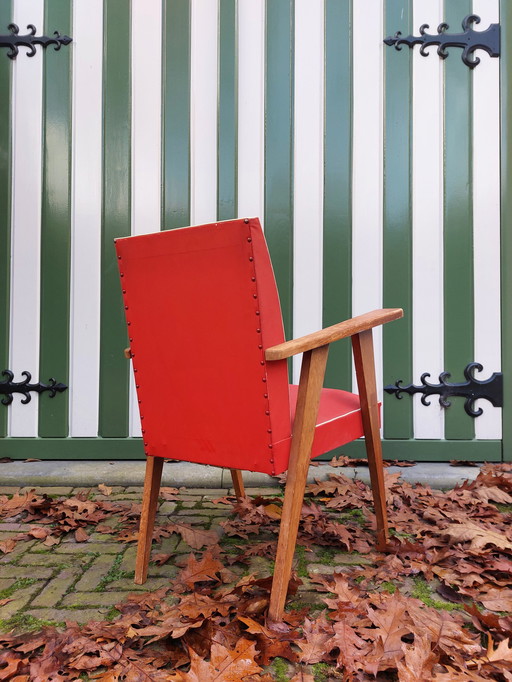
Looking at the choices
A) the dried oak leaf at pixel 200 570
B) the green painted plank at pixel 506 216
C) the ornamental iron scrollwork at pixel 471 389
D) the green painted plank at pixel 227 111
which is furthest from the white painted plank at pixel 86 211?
the green painted plank at pixel 506 216

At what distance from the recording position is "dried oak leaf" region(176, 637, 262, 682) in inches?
42.0

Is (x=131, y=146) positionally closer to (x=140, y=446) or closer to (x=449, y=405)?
(x=140, y=446)

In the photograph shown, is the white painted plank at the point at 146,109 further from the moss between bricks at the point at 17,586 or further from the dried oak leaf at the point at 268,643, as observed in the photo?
the dried oak leaf at the point at 268,643

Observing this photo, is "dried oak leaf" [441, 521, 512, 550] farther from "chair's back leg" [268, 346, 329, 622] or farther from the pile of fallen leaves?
"chair's back leg" [268, 346, 329, 622]

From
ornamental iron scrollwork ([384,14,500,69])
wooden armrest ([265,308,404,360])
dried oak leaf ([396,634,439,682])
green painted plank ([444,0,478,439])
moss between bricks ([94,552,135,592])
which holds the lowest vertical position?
moss between bricks ([94,552,135,592])

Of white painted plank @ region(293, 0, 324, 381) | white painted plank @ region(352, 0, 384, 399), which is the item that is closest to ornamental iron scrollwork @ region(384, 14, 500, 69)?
white painted plank @ region(352, 0, 384, 399)

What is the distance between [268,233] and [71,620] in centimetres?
Answer: 220

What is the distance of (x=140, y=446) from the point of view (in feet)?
9.35

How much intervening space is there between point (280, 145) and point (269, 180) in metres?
0.22

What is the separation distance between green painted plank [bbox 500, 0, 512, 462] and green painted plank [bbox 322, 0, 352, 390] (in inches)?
36.1

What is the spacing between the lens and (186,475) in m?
2.61

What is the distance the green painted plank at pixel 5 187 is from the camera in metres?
2.90

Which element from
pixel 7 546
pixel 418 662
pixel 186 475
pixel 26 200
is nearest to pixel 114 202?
pixel 26 200

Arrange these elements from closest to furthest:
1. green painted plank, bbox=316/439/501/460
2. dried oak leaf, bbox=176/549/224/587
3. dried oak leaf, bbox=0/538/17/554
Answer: dried oak leaf, bbox=176/549/224/587 → dried oak leaf, bbox=0/538/17/554 → green painted plank, bbox=316/439/501/460
